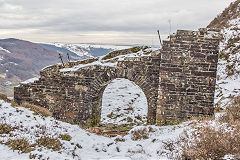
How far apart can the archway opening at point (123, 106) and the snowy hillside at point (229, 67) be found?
4.83 meters

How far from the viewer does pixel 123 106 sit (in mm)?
15812

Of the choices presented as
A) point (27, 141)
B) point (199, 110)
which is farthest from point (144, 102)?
point (27, 141)

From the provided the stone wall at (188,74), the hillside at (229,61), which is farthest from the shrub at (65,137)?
the hillside at (229,61)

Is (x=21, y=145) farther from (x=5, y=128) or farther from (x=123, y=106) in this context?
(x=123, y=106)

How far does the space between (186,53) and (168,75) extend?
48.0 inches

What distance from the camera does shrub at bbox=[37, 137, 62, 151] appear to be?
614 centimetres

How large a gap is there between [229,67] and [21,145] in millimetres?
15276

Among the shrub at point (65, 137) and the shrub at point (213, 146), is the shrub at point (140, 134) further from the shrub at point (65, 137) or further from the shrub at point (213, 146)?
the shrub at point (213, 146)

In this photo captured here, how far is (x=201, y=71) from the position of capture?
32.4 ft

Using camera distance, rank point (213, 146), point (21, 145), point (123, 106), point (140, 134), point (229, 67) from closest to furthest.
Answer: point (213, 146), point (21, 145), point (140, 134), point (123, 106), point (229, 67)

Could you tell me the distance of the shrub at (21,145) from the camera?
5617 millimetres

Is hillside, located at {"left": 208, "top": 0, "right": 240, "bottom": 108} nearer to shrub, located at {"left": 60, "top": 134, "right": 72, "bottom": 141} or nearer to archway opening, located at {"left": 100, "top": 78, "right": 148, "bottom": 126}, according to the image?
archway opening, located at {"left": 100, "top": 78, "right": 148, "bottom": 126}

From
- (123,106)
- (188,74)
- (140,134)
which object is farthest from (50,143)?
(123,106)

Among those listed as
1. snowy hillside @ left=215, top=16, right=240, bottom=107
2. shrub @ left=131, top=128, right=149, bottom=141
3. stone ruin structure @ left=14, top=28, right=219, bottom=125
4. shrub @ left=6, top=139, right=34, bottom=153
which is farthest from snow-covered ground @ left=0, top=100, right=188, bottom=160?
snowy hillside @ left=215, top=16, right=240, bottom=107
